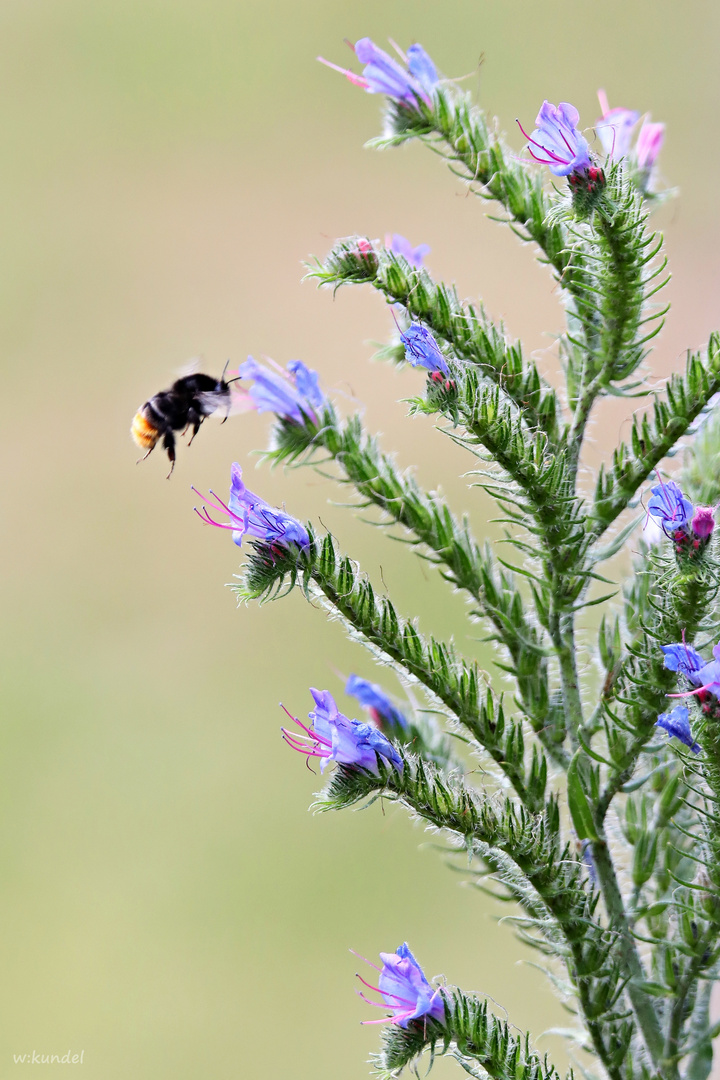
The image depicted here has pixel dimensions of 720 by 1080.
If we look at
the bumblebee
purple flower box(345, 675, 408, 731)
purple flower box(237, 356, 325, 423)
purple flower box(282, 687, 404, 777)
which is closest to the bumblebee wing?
the bumblebee

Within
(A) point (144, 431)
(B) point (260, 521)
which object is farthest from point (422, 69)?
(A) point (144, 431)

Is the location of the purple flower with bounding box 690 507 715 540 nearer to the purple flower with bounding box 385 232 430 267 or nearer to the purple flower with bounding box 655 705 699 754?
the purple flower with bounding box 655 705 699 754

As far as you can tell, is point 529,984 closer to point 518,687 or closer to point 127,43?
point 518,687

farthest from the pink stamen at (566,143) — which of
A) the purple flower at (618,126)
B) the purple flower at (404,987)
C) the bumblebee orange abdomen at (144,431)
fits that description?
the bumblebee orange abdomen at (144,431)

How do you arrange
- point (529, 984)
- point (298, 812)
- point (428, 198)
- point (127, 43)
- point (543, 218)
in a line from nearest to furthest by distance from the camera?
1. point (543, 218)
2. point (529, 984)
3. point (298, 812)
4. point (428, 198)
5. point (127, 43)

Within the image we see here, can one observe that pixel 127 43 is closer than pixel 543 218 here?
No

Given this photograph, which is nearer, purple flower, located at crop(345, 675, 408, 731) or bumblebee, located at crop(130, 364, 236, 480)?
purple flower, located at crop(345, 675, 408, 731)

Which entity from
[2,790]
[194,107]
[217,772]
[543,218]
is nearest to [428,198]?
[194,107]
